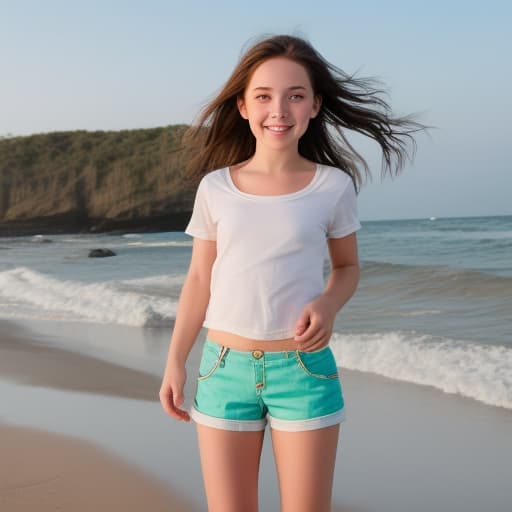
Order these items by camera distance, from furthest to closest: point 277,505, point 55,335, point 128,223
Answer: point 128,223
point 55,335
point 277,505

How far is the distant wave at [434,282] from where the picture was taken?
1187 cm

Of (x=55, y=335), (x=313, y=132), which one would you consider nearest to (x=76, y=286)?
(x=55, y=335)

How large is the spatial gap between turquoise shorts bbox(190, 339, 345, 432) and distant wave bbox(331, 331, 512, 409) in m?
3.39

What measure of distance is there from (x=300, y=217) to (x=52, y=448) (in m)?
2.72

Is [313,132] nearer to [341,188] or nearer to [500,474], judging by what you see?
[341,188]

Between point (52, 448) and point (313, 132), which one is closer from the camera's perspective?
point (313, 132)

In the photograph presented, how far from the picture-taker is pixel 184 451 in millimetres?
4289

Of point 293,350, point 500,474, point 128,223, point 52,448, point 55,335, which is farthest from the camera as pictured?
point 128,223

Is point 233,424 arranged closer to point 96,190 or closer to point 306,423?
point 306,423

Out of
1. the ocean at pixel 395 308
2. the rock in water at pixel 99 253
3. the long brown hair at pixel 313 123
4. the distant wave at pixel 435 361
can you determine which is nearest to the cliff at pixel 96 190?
the rock in water at pixel 99 253

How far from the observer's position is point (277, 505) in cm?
357

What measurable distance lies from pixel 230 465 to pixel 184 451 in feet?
7.07

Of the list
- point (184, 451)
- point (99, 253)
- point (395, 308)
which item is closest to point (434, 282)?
point (395, 308)

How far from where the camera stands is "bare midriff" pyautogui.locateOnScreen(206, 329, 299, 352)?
219 cm
